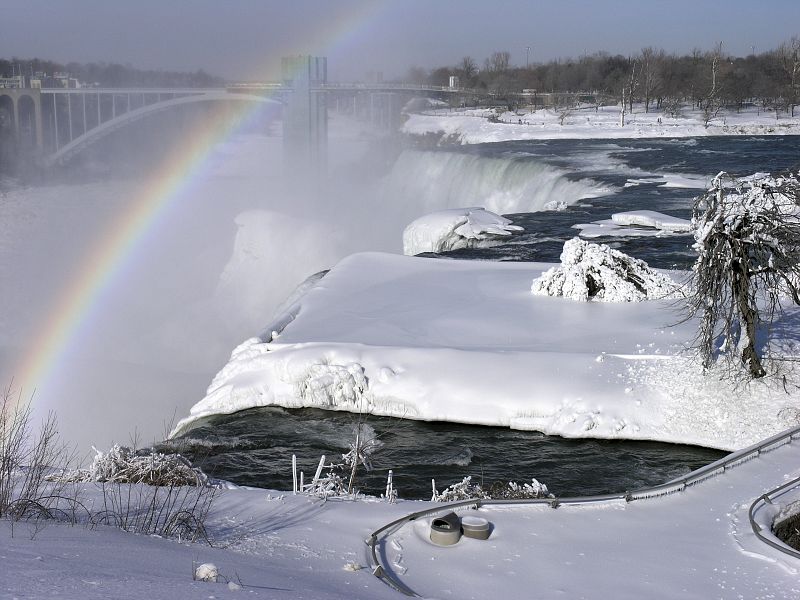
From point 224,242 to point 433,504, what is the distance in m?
52.8

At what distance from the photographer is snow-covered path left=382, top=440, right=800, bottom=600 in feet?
27.3

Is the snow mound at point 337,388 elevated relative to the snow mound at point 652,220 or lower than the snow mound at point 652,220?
lower

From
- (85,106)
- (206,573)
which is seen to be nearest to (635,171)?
(206,573)

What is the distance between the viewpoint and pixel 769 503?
10711mm

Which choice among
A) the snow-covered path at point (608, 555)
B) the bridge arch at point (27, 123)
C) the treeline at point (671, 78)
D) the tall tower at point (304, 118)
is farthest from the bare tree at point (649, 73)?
the snow-covered path at point (608, 555)

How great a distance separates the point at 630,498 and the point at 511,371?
219 inches

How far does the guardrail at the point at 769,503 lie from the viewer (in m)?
9.37

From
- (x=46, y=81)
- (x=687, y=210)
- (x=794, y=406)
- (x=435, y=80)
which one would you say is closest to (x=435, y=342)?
(x=794, y=406)

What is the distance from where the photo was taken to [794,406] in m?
15.1

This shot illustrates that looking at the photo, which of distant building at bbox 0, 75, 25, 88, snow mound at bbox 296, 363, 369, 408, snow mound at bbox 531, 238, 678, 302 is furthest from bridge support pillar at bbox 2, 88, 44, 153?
snow mound at bbox 296, 363, 369, 408

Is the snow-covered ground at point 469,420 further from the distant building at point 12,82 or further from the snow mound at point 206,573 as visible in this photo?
the distant building at point 12,82

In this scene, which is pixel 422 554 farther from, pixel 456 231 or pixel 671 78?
pixel 671 78

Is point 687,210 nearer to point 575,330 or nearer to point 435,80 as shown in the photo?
point 575,330

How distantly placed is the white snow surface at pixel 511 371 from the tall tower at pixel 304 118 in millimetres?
48519
